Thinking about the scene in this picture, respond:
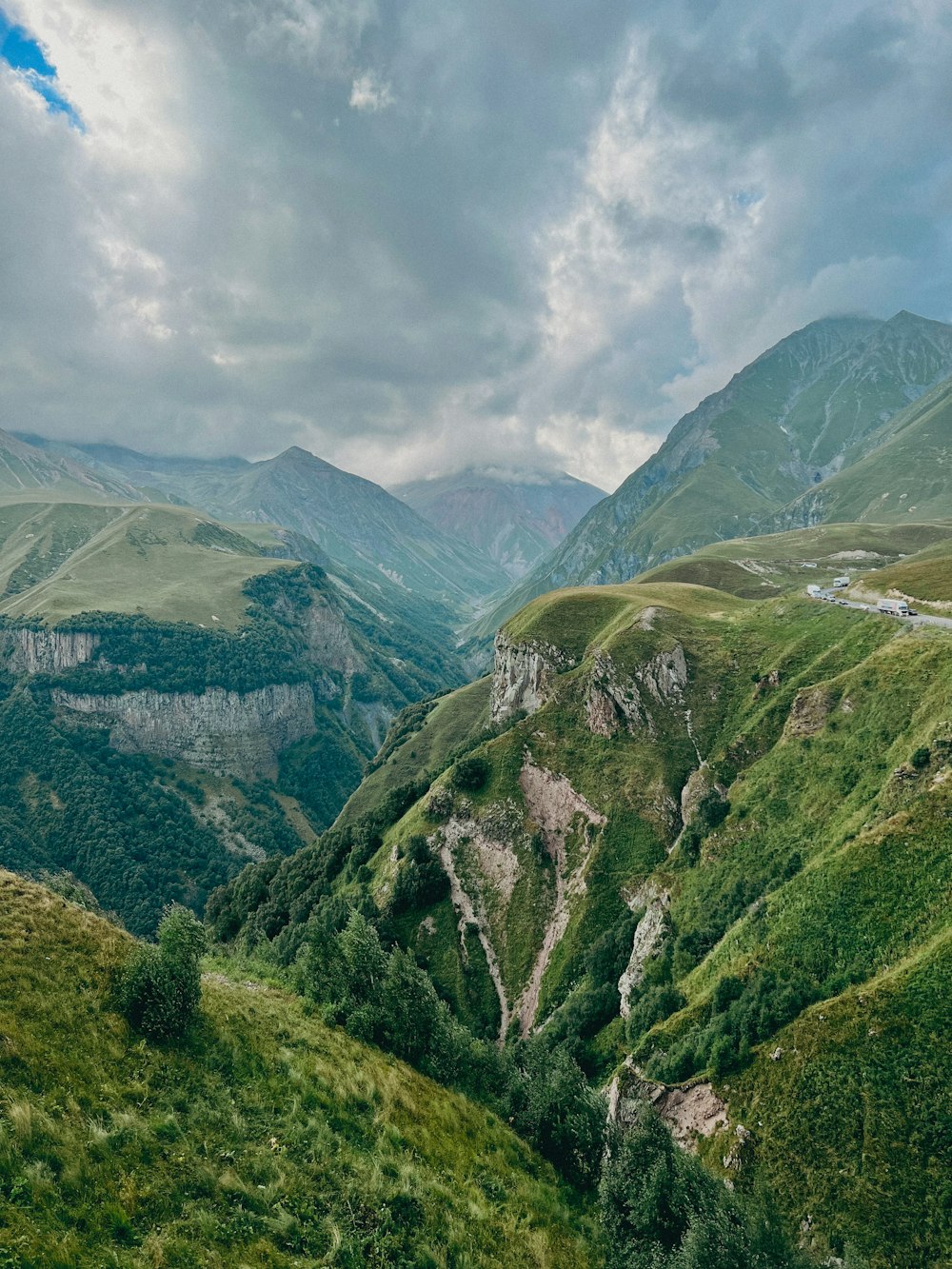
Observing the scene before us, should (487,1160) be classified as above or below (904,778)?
below

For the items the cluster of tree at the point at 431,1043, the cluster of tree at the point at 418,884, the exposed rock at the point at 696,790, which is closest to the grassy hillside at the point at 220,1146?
the cluster of tree at the point at 431,1043

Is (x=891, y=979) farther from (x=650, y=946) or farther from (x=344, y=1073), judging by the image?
(x=344, y=1073)

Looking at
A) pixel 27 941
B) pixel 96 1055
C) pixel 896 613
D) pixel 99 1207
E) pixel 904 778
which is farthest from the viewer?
pixel 896 613

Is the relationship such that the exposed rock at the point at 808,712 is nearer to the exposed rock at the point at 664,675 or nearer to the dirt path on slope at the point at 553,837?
the exposed rock at the point at 664,675

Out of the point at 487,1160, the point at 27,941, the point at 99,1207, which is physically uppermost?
the point at 27,941

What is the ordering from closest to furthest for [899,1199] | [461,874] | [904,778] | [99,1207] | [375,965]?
[99,1207] < [899,1199] < [375,965] < [904,778] < [461,874]

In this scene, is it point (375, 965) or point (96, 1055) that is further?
point (375, 965)

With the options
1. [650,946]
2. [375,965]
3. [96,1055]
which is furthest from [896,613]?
[96,1055]
